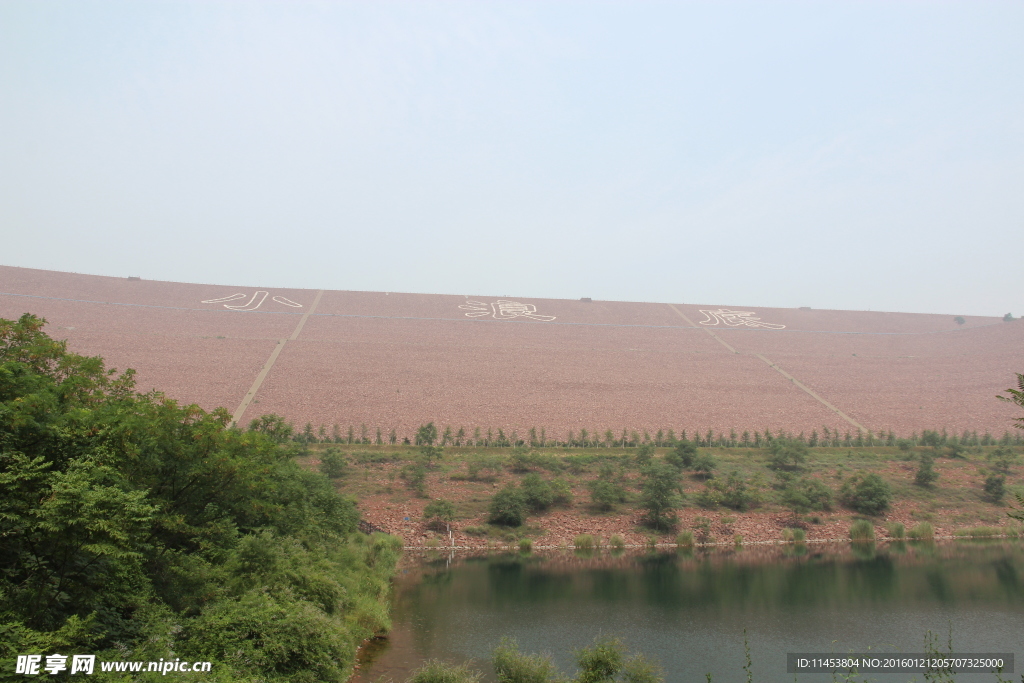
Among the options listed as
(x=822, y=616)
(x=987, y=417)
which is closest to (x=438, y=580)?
(x=822, y=616)

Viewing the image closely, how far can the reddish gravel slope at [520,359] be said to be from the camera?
39.3 metres

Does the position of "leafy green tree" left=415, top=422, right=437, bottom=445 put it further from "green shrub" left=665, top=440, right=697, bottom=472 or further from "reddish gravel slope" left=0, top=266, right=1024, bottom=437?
"green shrub" left=665, top=440, right=697, bottom=472

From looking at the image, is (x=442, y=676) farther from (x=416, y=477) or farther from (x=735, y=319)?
(x=735, y=319)

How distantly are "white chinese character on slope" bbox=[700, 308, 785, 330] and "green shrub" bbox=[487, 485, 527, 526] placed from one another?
40912 mm

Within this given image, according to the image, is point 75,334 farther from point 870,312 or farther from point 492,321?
point 870,312

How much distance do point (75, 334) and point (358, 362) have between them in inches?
725

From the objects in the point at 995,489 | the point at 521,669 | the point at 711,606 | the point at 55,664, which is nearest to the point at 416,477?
the point at 711,606

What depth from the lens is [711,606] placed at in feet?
55.0

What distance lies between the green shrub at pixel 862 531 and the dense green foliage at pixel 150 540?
65.8 ft

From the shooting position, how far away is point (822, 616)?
1596cm

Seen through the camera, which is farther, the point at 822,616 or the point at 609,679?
the point at 822,616

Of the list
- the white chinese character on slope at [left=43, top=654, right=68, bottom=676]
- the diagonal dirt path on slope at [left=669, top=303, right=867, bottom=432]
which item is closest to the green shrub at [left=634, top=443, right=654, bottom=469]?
the diagonal dirt path on slope at [left=669, top=303, right=867, bottom=432]

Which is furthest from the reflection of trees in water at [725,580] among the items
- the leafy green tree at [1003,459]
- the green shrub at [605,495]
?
the leafy green tree at [1003,459]

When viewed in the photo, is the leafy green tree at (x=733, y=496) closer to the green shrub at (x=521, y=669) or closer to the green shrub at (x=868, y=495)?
the green shrub at (x=868, y=495)
